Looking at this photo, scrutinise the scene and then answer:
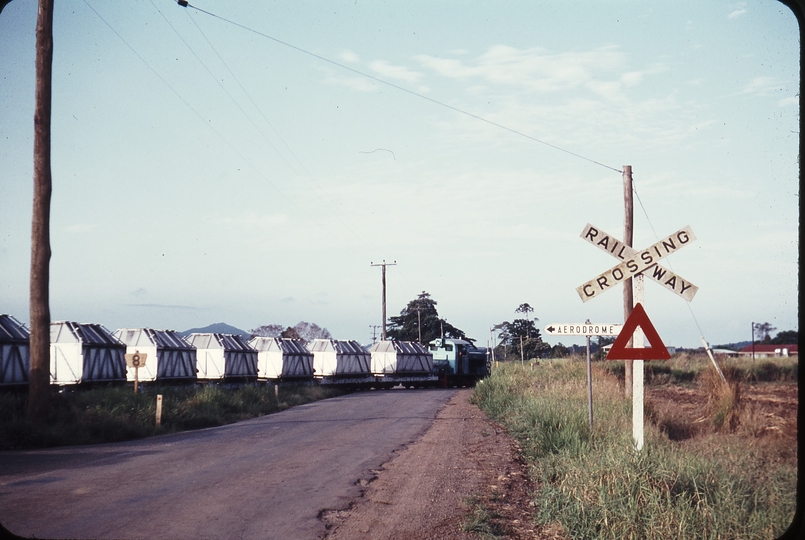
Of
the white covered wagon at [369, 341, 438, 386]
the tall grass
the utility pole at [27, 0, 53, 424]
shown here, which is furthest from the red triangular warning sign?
the white covered wagon at [369, 341, 438, 386]

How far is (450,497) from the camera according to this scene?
8539 millimetres

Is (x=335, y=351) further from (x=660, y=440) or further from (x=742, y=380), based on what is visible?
(x=660, y=440)

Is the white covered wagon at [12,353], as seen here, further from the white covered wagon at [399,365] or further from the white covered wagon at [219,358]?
the white covered wagon at [399,365]

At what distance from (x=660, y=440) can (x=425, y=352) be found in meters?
39.6

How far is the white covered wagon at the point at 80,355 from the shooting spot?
25.3 metres

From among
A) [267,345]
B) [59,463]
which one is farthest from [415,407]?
[267,345]

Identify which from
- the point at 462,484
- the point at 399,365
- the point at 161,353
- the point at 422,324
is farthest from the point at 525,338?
the point at 462,484

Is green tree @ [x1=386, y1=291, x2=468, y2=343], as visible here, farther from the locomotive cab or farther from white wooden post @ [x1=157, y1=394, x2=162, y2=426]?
white wooden post @ [x1=157, y1=394, x2=162, y2=426]

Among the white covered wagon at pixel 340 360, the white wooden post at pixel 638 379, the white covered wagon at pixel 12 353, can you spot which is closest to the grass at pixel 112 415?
the white covered wagon at pixel 12 353

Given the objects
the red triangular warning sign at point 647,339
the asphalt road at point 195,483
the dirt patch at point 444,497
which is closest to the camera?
the asphalt road at point 195,483

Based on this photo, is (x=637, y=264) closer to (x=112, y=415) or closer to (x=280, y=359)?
(x=112, y=415)

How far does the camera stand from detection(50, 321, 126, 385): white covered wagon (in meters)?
25.3

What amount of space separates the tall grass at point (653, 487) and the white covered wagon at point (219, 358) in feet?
89.8

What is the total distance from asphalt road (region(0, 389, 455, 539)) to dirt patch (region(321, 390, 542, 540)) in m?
0.36
